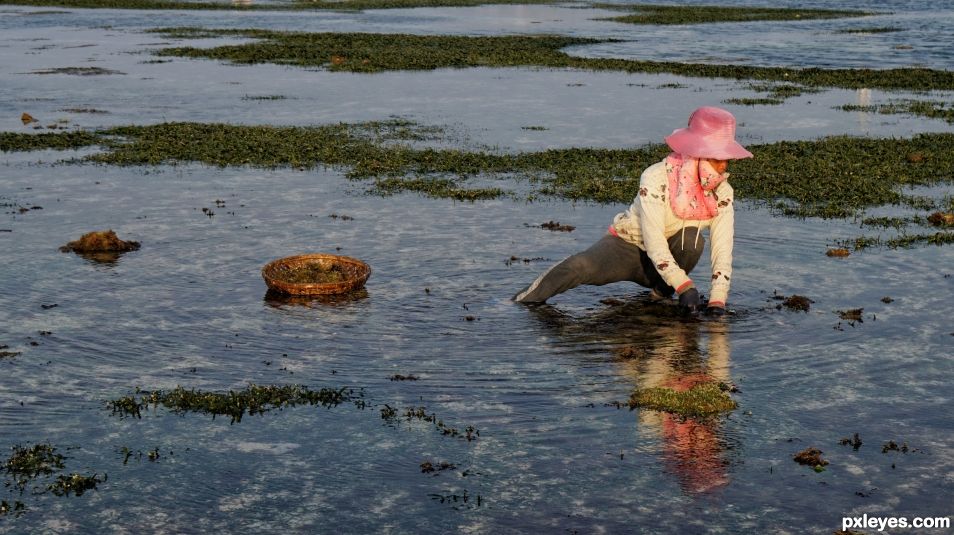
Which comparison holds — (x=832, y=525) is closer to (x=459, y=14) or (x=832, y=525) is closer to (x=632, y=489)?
(x=632, y=489)

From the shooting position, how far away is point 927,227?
15.5 m

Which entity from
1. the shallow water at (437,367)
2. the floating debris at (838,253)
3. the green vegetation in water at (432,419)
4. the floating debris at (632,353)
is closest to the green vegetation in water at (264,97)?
the shallow water at (437,367)

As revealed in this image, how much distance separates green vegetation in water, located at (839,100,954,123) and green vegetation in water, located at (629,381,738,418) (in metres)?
18.5

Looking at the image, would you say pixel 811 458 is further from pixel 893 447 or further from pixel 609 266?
pixel 609 266

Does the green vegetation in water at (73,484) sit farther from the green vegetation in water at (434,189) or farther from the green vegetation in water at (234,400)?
the green vegetation in water at (434,189)

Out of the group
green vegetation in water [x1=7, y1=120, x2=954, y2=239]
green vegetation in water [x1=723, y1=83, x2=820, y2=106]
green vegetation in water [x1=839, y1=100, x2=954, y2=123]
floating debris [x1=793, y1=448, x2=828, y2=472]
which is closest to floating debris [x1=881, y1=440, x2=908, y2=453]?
floating debris [x1=793, y1=448, x2=828, y2=472]

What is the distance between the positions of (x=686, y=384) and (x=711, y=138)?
243cm

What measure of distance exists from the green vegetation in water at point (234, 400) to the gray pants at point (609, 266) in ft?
9.66

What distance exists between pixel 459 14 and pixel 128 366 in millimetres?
66317

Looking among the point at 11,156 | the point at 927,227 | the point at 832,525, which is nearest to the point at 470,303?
the point at 832,525

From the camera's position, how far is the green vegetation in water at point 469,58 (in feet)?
117

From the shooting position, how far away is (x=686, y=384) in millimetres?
9797

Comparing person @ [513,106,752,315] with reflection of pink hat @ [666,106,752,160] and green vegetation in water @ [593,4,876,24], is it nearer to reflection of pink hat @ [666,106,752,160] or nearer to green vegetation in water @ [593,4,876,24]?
reflection of pink hat @ [666,106,752,160]

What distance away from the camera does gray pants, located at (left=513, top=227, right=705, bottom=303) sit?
12.0 meters
